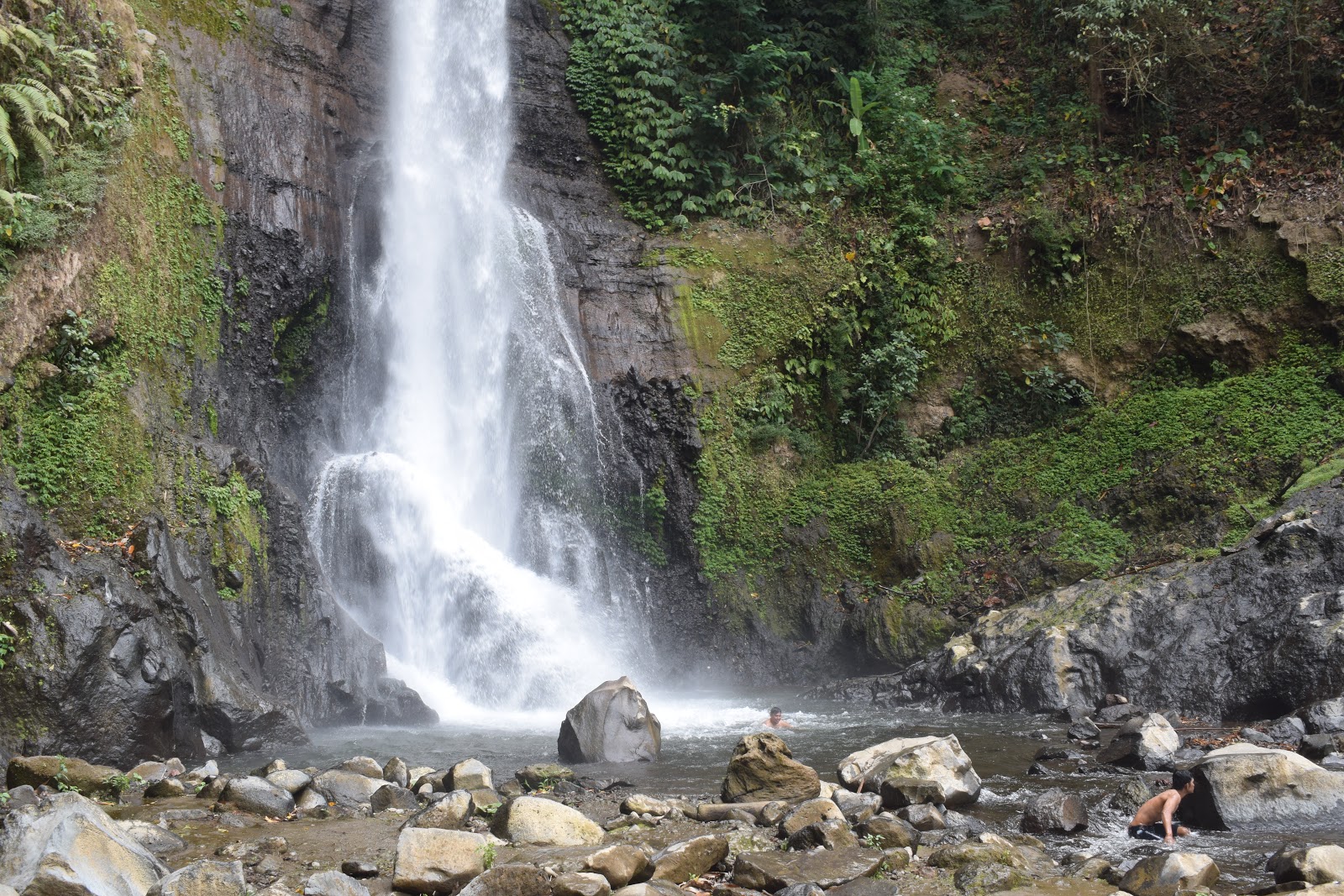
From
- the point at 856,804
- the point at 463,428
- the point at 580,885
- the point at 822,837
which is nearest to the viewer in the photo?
the point at 580,885

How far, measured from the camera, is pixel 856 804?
6859mm

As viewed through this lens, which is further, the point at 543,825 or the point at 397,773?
the point at 397,773

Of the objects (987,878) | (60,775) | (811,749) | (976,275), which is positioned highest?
(976,275)

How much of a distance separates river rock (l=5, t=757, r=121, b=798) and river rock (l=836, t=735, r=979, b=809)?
549 centimetres

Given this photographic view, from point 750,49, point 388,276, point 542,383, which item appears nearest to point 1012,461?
point 542,383

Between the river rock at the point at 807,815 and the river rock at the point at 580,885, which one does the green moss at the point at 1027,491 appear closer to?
the river rock at the point at 807,815

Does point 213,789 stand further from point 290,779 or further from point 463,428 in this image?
point 463,428

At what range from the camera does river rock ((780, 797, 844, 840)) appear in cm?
634

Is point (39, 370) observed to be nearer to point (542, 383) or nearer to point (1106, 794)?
point (542, 383)

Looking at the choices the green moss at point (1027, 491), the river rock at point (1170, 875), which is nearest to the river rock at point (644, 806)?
the river rock at point (1170, 875)

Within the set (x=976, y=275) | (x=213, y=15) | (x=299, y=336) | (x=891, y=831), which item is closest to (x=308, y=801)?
(x=891, y=831)

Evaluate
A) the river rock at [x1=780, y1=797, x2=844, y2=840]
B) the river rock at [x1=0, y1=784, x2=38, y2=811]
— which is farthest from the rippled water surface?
the river rock at [x1=0, y1=784, x2=38, y2=811]

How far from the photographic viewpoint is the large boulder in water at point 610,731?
920cm

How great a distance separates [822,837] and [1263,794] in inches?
116
